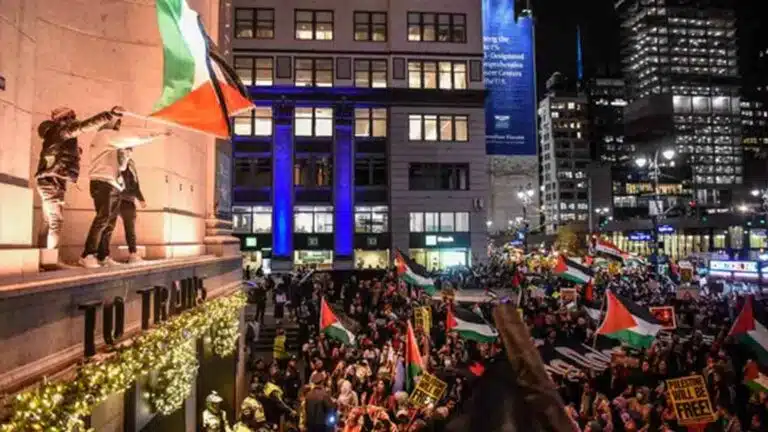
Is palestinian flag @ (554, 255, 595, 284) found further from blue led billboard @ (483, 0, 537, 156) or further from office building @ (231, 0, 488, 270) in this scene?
blue led billboard @ (483, 0, 537, 156)

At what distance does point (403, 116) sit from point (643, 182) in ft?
376

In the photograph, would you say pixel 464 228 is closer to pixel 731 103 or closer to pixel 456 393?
pixel 456 393

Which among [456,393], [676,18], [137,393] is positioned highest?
[676,18]

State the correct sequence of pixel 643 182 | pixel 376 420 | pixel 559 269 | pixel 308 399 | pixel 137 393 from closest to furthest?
pixel 137 393 → pixel 376 420 → pixel 308 399 → pixel 559 269 → pixel 643 182

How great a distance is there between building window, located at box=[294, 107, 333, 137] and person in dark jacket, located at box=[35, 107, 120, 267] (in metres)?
41.5

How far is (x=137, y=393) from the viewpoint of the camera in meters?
10.1

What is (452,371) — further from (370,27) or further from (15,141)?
(370,27)

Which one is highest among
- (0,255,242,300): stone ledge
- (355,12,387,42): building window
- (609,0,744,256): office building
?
(609,0,744,256): office building

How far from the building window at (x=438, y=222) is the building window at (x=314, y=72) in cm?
1333

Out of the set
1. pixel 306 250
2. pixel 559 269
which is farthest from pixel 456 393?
pixel 306 250

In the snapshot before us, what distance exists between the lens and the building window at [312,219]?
48.3 meters

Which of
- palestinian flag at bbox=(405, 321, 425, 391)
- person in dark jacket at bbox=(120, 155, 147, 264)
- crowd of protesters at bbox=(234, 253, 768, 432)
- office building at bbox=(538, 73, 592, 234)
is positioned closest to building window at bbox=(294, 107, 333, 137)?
crowd of protesters at bbox=(234, 253, 768, 432)

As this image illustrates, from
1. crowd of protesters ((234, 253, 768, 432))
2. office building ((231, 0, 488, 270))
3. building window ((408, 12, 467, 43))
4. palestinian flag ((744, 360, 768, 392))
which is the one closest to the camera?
palestinian flag ((744, 360, 768, 392))

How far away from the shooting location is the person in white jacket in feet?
28.3
